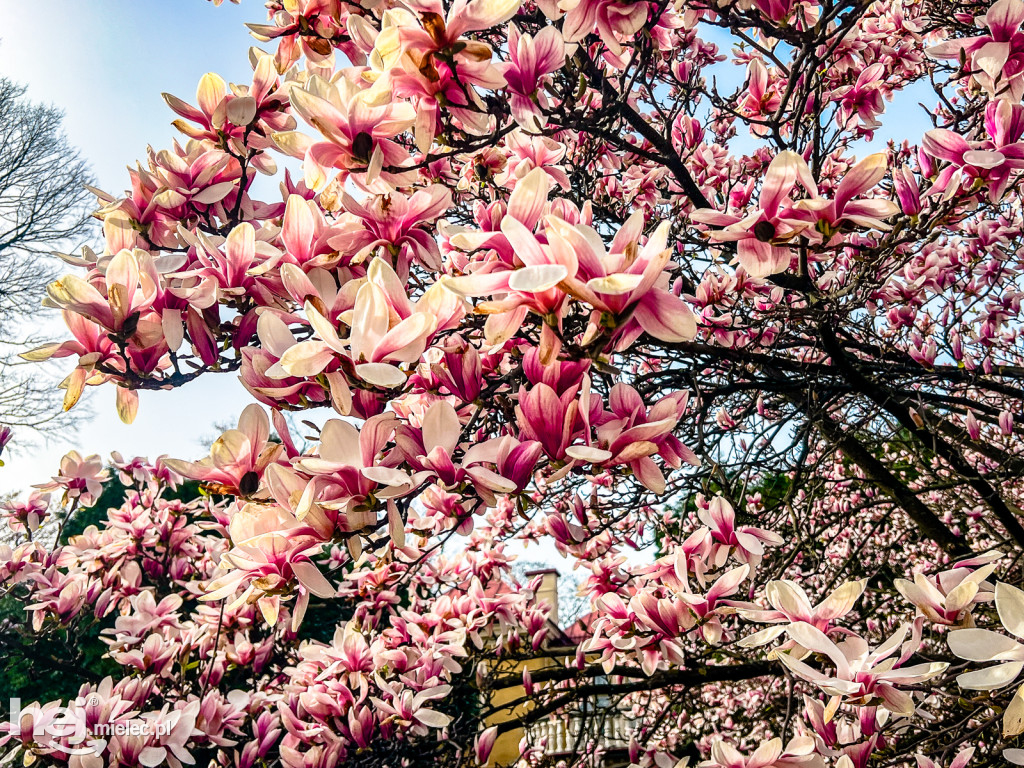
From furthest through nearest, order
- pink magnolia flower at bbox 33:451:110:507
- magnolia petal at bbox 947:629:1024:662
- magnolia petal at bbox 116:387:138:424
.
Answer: pink magnolia flower at bbox 33:451:110:507 → magnolia petal at bbox 116:387:138:424 → magnolia petal at bbox 947:629:1024:662

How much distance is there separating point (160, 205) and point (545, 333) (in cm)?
95

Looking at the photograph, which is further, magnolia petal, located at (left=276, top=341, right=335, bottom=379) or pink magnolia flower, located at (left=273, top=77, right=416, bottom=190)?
pink magnolia flower, located at (left=273, top=77, right=416, bottom=190)

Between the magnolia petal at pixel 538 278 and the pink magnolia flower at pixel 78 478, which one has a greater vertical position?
the pink magnolia flower at pixel 78 478

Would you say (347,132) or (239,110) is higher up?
(239,110)

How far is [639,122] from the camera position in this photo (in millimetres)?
1784

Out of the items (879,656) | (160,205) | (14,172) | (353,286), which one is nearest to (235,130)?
(160,205)

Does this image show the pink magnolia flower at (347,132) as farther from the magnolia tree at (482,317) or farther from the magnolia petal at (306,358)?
the magnolia petal at (306,358)

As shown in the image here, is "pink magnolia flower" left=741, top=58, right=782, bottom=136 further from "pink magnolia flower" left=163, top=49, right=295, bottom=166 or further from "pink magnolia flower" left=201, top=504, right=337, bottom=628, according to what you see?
"pink magnolia flower" left=201, top=504, right=337, bottom=628

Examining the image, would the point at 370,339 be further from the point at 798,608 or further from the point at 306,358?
the point at 798,608

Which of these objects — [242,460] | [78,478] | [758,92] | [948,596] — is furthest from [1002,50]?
[78,478]

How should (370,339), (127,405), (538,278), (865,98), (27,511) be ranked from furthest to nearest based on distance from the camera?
1. (27,511)
2. (865,98)
3. (127,405)
4. (370,339)
5. (538,278)

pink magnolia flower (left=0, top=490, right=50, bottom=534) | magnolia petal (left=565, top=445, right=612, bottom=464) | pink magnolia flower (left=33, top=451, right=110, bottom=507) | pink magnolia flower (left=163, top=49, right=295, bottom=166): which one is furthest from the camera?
pink magnolia flower (left=0, top=490, right=50, bottom=534)

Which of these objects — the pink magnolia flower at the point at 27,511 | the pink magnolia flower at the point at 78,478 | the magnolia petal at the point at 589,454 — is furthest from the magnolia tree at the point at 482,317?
the pink magnolia flower at the point at 27,511

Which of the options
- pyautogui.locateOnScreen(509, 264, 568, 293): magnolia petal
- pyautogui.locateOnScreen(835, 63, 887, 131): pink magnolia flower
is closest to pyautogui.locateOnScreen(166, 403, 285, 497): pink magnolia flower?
pyautogui.locateOnScreen(509, 264, 568, 293): magnolia petal
